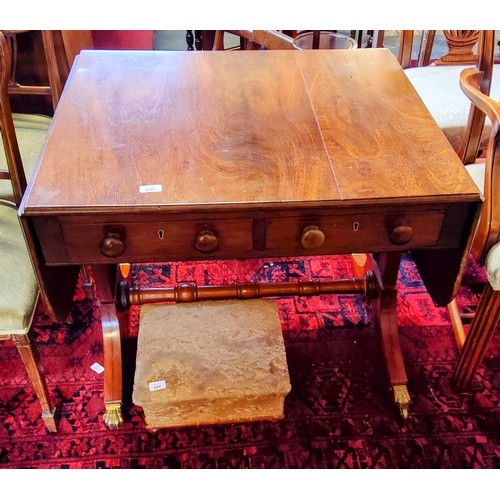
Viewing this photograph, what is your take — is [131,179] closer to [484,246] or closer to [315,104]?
[315,104]

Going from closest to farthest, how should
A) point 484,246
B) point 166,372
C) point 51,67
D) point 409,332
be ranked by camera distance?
point 484,246 → point 166,372 → point 51,67 → point 409,332

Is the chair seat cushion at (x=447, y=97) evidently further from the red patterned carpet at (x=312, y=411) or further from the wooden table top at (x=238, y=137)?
the red patterned carpet at (x=312, y=411)

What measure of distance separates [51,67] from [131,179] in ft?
2.73

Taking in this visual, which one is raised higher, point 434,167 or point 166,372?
point 434,167

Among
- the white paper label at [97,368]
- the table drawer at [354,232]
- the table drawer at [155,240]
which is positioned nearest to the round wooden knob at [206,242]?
the table drawer at [155,240]

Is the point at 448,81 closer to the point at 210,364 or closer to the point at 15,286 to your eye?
the point at 210,364

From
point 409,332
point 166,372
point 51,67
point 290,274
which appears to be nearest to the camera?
point 166,372

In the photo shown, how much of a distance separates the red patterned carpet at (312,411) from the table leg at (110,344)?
52 millimetres

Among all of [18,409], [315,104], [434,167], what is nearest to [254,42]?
[315,104]

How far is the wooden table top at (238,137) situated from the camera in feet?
3.66

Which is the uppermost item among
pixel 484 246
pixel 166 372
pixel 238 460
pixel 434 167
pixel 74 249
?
pixel 434 167

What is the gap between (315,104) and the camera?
1.42 meters

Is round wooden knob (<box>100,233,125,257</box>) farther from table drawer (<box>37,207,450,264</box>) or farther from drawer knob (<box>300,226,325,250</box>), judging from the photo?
drawer knob (<box>300,226,325,250</box>)

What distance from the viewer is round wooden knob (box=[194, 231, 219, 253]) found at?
115cm
